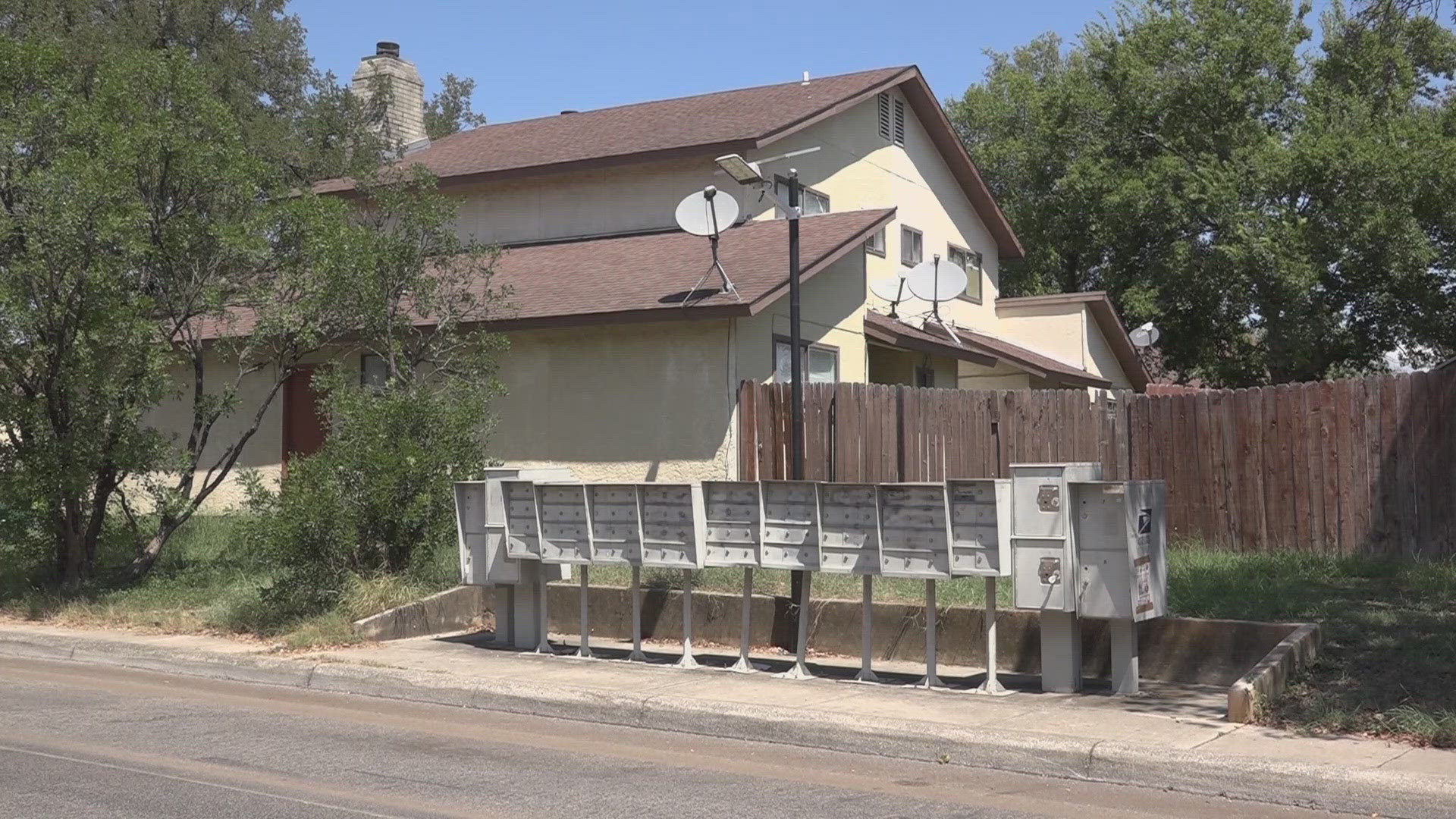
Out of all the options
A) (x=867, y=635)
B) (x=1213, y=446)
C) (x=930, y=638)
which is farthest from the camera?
(x=1213, y=446)

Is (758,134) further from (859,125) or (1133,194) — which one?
(1133,194)

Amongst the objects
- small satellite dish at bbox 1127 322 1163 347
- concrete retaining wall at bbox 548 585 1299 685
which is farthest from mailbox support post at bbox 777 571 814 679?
small satellite dish at bbox 1127 322 1163 347

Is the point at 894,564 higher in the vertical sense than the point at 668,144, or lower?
lower

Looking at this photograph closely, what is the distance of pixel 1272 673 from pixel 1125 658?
1091 mm

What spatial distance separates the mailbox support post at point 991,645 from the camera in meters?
10.3

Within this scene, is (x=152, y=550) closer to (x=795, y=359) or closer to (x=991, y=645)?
(x=795, y=359)

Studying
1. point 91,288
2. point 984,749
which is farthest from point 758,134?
point 984,749

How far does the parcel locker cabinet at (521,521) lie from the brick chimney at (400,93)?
20331mm

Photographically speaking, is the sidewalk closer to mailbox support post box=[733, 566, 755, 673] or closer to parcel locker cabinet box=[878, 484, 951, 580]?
mailbox support post box=[733, 566, 755, 673]

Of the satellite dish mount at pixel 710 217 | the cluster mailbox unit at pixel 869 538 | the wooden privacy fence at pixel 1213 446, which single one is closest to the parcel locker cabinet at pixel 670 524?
the cluster mailbox unit at pixel 869 538

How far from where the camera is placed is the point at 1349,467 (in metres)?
14.3

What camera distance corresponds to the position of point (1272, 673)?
9242 mm

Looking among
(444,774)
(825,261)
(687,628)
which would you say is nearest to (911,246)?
(825,261)

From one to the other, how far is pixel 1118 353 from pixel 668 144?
40.9 ft
